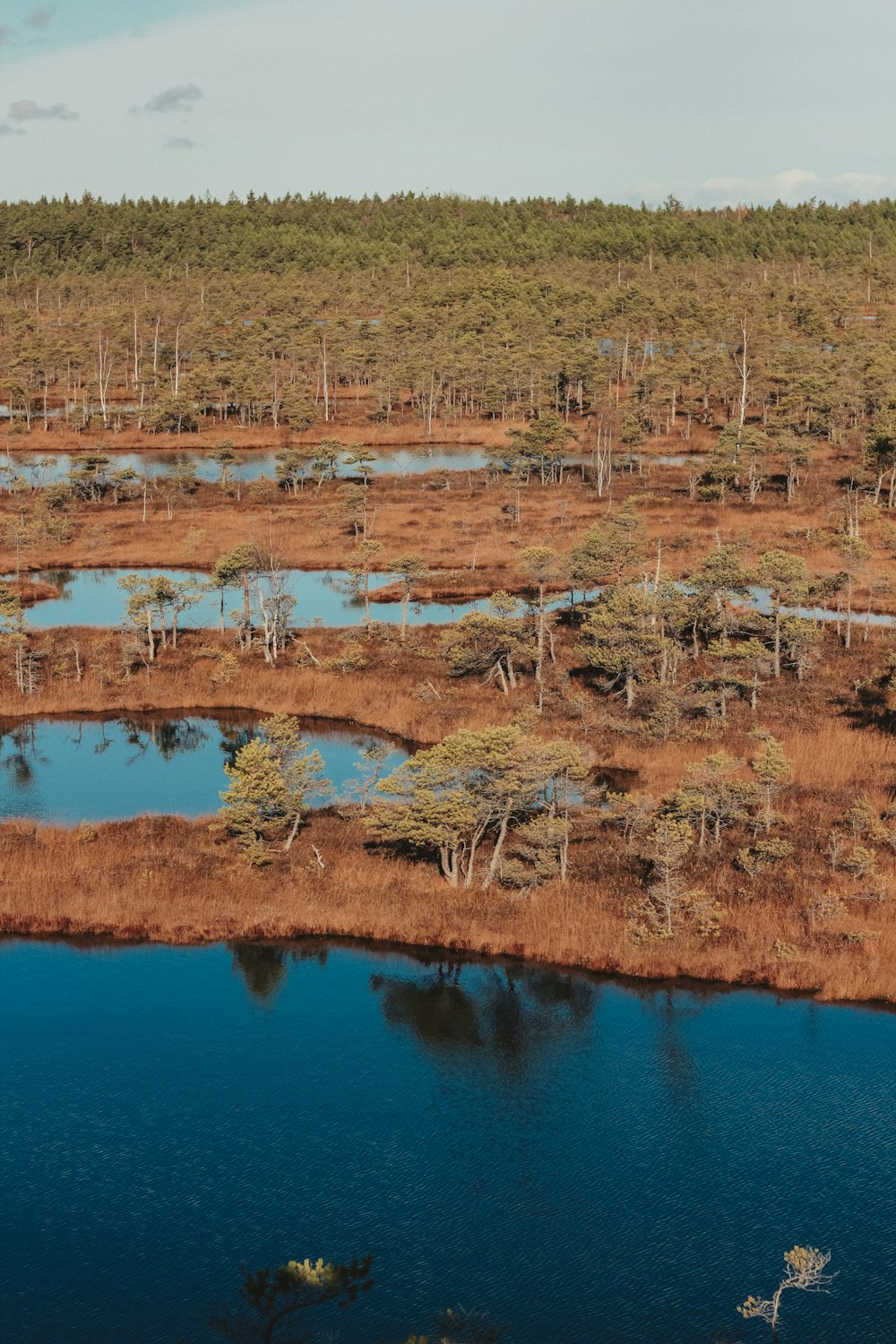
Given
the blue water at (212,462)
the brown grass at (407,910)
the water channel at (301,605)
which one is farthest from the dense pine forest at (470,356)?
the brown grass at (407,910)

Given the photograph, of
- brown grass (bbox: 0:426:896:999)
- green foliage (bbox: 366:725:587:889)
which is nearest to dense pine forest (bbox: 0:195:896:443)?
brown grass (bbox: 0:426:896:999)

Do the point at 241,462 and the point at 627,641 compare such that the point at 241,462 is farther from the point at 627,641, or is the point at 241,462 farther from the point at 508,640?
the point at 627,641

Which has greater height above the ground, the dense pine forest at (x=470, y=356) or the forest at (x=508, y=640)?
the dense pine forest at (x=470, y=356)

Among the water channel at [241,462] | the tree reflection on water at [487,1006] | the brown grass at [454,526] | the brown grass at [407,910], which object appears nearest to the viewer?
the tree reflection on water at [487,1006]

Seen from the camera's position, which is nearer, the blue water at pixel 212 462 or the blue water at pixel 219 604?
the blue water at pixel 219 604

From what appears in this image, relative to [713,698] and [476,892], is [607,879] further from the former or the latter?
[713,698]

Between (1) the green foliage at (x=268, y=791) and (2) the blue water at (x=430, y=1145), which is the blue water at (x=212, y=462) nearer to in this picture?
(1) the green foliage at (x=268, y=791)
